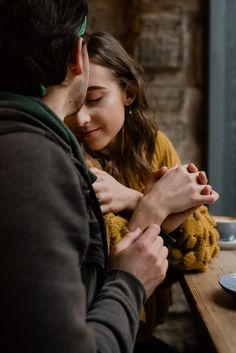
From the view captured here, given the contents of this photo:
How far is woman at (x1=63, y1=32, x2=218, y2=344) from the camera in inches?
55.5

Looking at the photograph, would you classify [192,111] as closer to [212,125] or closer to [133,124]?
[212,125]

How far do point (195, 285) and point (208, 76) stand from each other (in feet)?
4.28

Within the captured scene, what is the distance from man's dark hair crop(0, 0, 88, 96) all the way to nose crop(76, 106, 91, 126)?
723mm

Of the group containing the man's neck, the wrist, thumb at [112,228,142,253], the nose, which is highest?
the man's neck

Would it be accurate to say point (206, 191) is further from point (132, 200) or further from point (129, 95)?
point (129, 95)

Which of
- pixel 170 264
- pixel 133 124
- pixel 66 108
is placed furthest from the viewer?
pixel 133 124

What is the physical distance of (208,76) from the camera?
7.50 feet

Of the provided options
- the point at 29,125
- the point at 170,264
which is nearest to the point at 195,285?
the point at 170,264

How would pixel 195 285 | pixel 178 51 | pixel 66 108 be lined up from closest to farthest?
pixel 66 108 → pixel 195 285 → pixel 178 51

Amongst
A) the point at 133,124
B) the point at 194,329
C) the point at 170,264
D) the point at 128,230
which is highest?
the point at 133,124

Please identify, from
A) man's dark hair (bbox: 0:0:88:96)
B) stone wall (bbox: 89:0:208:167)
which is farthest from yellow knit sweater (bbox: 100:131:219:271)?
stone wall (bbox: 89:0:208:167)

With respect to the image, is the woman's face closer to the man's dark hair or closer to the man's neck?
the man's neck

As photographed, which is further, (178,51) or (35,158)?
(178,51)

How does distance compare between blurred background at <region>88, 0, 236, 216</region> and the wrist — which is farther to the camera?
blurred background at <region>88, 0, 236, 216</region>
